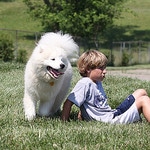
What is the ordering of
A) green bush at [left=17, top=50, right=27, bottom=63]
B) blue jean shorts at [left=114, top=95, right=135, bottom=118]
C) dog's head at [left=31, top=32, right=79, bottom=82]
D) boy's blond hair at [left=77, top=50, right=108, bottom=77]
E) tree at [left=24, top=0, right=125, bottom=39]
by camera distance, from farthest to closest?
tree at [left=24, top=0, right=125, bottom=39] → green bush at [left=17, top=50, right=27, bottom=63] → blue jean shorts at [left=114, top=95, right=135, bottom=118] → boy's blond hair at [left=77, top=50, right=108, bottom=77] → dog's head at [left=31, top=32, right=79, bottom=82]

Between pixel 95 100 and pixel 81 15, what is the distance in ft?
113

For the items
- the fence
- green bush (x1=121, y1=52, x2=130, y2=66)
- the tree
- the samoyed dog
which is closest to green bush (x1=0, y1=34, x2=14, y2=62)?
the fence

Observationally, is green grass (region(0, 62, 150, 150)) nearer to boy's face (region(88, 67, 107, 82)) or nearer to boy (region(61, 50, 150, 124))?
boy (region(61, 50, 150, 124))

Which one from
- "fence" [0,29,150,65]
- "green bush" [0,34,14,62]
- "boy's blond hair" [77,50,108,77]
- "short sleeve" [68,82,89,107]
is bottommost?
"fence" [0,29,150,65]

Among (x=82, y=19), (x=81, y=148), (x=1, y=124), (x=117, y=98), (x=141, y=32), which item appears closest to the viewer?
(x=81, y=148)

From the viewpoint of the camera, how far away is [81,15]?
132 feet

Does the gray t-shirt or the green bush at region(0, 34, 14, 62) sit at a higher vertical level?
the gray t-shirt

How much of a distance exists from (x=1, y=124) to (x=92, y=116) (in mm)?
1310

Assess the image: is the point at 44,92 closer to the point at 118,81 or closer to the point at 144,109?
the point at 144,109

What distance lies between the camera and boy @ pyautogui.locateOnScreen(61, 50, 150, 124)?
625cm

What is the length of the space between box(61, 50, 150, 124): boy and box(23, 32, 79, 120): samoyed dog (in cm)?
26

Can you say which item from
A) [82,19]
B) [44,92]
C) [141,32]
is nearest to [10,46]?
[82,19]

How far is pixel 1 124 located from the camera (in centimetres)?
580

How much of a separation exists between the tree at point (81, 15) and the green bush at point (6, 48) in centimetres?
1339
